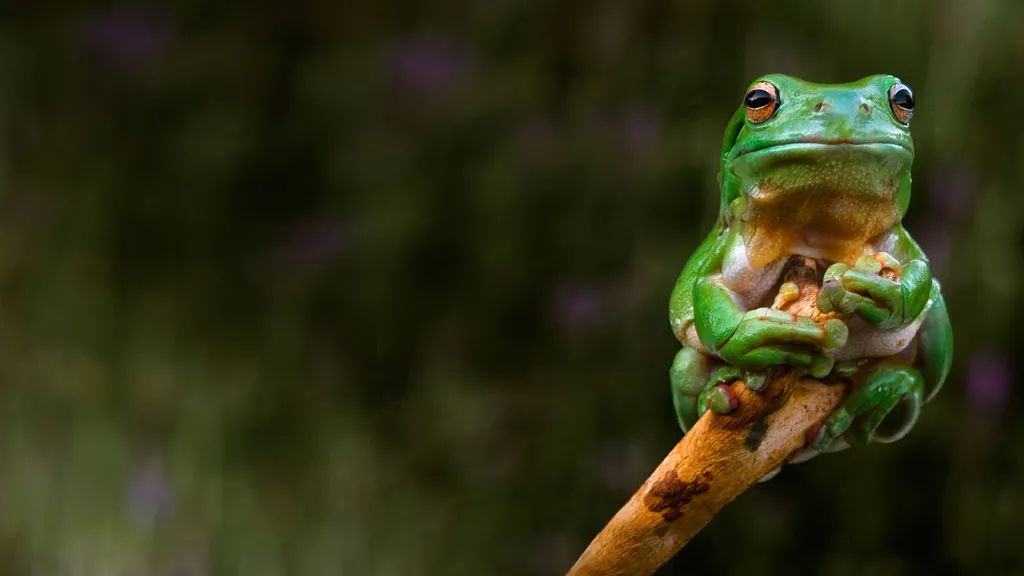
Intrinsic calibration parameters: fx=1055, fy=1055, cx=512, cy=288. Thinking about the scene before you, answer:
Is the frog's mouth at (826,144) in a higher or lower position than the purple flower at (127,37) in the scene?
higher

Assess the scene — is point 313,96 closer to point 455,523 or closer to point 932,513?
point 455,523

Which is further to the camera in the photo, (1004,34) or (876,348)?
(1004,34)

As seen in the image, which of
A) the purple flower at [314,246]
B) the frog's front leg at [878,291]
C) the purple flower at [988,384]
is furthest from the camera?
the purple flower at [314,246]

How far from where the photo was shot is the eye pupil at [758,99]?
48 cm

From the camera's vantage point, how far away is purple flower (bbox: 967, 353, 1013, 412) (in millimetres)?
1250

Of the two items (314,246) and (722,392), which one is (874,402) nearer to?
(722,392)

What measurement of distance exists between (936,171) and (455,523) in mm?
767

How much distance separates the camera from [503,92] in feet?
4.76

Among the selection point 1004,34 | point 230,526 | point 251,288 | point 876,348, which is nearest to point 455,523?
point 230,526

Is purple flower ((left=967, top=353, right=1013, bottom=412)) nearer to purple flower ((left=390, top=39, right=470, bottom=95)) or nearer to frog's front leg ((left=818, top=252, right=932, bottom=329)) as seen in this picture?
purple flower ((left=390, top=39, right=470, bottom=95))

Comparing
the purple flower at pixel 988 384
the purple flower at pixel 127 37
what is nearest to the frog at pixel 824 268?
the purple flower at pixel 988 384

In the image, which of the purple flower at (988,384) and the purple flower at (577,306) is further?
the purple flower at (577,306)

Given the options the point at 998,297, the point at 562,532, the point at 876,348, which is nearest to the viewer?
the point at 876,348

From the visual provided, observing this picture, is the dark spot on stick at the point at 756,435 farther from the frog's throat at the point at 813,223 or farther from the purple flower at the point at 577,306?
the purple flower at the point at 577,306
